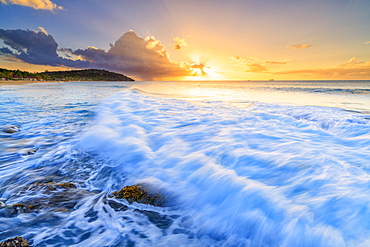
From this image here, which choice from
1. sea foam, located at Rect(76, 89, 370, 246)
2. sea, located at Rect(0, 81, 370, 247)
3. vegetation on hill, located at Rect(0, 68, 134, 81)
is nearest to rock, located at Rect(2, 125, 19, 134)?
A: sea, located at Rect(0, 81, 370, 247)

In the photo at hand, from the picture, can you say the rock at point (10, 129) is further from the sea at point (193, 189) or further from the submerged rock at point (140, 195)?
the submerged rock at point (140, 195)

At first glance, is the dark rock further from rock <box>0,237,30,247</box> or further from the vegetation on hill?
the vegetation on hill

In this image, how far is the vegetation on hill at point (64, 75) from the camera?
171ft

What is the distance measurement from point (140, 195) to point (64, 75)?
364 feet

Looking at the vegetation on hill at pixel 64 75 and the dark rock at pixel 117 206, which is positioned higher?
the vegetation on hill at pixel 64 75

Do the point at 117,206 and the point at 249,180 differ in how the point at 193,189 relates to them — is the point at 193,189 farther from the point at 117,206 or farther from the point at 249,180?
the point at 117,206

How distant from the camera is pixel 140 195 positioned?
2.46m

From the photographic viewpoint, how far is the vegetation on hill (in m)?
52.0

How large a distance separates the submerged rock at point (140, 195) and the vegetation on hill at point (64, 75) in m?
66.8

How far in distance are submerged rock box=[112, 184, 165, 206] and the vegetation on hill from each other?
66.8m

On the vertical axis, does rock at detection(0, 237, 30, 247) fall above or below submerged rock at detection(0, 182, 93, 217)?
above

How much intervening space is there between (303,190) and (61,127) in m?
7.28

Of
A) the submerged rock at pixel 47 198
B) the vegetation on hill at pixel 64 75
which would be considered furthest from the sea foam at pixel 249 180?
the vegetation on hill at pixel 64 75

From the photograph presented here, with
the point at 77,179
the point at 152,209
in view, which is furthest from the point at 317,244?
the point at 77,179
